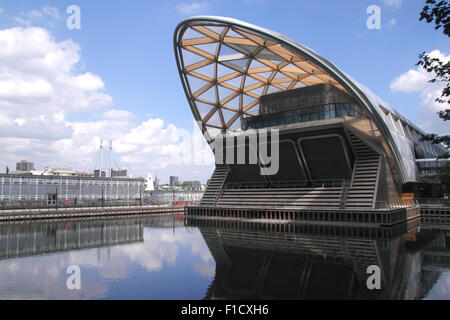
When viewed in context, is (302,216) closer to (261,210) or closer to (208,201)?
(261,210)

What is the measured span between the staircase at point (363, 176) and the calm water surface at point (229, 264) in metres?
4.64

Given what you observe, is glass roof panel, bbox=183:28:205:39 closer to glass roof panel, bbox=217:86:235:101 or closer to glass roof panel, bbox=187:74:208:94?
glass roof panel, bbox=187:74:208:94

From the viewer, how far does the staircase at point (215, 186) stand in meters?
41.2

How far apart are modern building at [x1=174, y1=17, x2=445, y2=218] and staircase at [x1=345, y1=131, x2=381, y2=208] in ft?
0.31

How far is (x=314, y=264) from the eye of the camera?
49.7 ft

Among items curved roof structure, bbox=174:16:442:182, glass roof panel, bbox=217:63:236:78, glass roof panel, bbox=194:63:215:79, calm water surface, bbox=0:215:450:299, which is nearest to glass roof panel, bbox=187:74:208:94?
curved roof structure, bbox=174:16:442:182

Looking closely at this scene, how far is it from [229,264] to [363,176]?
22382 mm

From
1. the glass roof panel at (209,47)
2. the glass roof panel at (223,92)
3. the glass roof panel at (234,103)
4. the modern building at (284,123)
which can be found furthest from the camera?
the glass roof panel at (234,103)

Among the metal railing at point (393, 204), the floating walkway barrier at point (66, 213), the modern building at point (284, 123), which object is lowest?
the floating walkway barrier at point (66, 213)

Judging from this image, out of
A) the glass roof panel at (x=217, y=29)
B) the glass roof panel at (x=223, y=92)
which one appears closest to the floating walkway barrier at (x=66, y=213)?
the glass roof panel at (x=223, y=92)

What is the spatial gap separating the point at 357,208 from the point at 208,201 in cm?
1768

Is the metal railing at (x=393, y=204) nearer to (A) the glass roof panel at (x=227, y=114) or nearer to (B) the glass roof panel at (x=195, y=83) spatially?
(A) the glass roof panel at (x=227, y=114)
